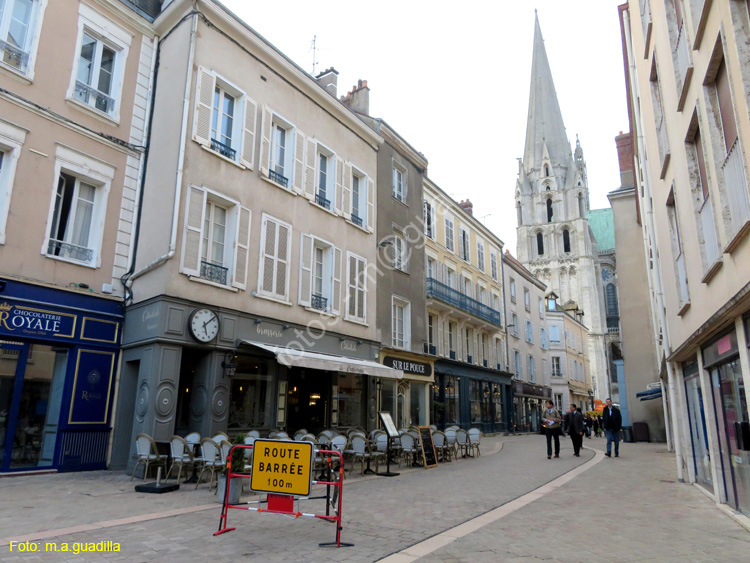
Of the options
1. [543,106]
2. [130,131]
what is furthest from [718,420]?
[543,106]

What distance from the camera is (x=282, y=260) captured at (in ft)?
44.5

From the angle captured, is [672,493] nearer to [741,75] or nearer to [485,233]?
A: [741,75]

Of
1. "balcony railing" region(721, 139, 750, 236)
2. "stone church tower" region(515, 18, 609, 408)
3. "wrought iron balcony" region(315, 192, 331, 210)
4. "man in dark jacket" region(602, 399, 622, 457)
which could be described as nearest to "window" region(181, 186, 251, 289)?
"wrought iron balcony" region(315, 192, 331, 210)

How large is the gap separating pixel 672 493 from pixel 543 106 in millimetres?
75818

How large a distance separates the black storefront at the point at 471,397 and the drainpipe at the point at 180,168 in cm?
1387

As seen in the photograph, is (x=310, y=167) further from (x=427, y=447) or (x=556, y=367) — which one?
(x=556, y=367)

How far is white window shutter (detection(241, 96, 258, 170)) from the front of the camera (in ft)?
42.3

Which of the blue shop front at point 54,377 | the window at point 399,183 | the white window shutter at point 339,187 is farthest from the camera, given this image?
the window at point 399,183

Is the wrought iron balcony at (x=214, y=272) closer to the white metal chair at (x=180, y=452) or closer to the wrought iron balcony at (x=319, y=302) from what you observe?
the wrought iron balcony at (x=319, y=302)

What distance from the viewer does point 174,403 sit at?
10461 mm

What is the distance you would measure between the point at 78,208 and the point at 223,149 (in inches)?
132

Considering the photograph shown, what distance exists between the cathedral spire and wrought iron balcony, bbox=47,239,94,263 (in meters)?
71.4

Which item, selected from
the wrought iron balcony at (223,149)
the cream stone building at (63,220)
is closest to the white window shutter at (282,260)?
the wrought iron balcony at (223,149)

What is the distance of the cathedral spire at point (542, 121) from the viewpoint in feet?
244
